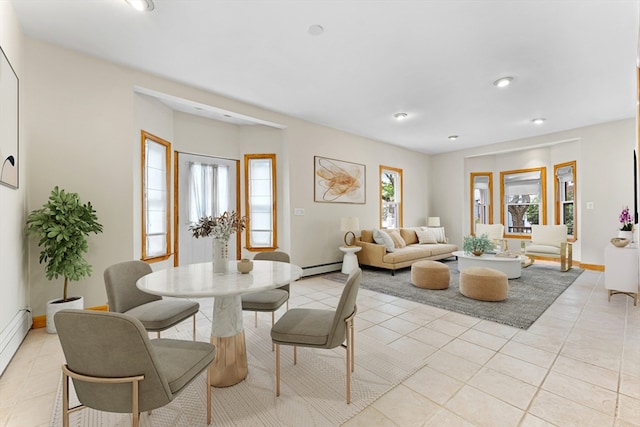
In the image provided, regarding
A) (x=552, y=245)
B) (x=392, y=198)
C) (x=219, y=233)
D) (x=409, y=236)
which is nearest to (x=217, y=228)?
(x=219, y=233)

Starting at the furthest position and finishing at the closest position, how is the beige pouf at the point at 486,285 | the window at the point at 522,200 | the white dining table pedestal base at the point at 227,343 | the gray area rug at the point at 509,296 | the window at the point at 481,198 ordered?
1. the window at the point at 481,198
2. the window at the point at 522,200
3. the beige pouf at the point at 486,285
4. the gray area rug at the point at 509,296
5. the white dining table pedestal base at the point at 227,343

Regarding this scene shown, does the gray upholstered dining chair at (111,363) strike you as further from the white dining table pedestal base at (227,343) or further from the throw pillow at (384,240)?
the throw pillow at (384,240)

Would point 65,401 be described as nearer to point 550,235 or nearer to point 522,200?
point 550,235

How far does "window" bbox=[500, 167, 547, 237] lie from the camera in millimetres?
6727

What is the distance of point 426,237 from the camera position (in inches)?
264

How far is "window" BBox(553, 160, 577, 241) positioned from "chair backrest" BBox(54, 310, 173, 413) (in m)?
7.73

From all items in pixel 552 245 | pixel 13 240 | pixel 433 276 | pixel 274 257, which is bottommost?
pixel 433 276

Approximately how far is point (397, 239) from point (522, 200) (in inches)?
148

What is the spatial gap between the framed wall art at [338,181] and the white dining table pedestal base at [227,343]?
11.8 feet

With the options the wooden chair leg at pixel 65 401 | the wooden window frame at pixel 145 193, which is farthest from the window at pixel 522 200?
the wooden chair leg at pixel 65 401

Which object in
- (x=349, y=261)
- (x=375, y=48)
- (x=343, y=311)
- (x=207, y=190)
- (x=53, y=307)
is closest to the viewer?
(x=343, y=311)

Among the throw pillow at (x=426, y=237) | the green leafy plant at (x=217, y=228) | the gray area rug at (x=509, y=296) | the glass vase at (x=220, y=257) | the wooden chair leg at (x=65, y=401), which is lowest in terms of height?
the gray area rug at (x=509, y=296)

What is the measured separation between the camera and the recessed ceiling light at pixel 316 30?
2584 millimetres

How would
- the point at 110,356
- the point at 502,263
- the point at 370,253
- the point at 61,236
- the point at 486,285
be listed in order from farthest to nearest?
1. the point at 370,253
2. the point at 502,263
3. the point at 486,285
4. the point at 61,236
5. the point at 110,356
